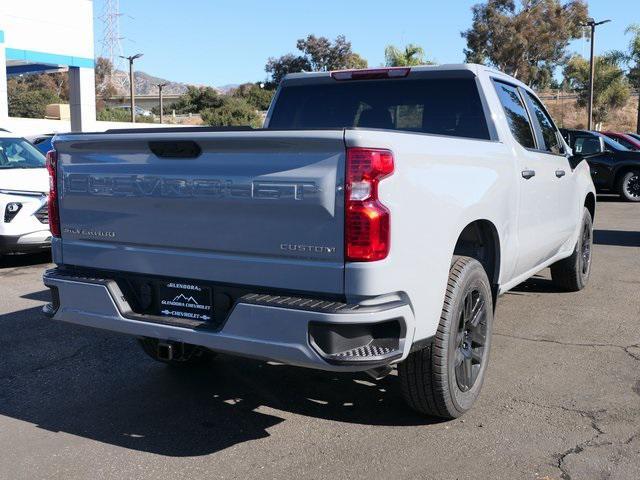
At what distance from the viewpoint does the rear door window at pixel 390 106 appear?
4.95 m

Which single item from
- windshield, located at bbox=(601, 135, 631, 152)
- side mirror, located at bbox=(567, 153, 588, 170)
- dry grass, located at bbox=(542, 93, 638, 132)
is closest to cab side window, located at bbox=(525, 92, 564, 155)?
side mirror, located at bbox=(567, 153, 588, 170)

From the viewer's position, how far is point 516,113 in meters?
5.30

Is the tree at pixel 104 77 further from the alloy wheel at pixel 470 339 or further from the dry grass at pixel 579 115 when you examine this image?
the alloy wheel at pixel 470 339

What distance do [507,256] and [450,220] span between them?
3.74 ft

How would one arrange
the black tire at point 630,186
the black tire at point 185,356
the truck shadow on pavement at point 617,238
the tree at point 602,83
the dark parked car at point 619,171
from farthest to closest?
the tree at point 602,83 → the black tire at point 630,186 → the dark parked car at point 619,171 → the truck shadow on pavement at point 617,238 → the black tire at point 185,356

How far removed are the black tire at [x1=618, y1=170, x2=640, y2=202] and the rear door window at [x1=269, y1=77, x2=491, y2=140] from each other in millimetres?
14027

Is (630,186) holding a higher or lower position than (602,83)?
lower

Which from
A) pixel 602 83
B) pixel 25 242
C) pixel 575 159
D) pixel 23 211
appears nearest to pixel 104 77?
pixel 602 83

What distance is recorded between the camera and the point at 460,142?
3.94m

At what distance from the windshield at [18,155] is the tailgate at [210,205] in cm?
633

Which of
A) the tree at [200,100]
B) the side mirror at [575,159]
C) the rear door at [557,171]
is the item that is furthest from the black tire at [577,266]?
the tree at [200,100]

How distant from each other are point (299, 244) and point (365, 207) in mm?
362

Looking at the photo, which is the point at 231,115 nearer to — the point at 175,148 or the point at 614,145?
the point at 614,145

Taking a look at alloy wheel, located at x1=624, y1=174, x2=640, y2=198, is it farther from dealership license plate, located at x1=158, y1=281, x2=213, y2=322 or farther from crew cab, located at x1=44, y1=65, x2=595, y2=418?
dealership license plate, located at x1=158, y1=281, x2=213, y2=322
